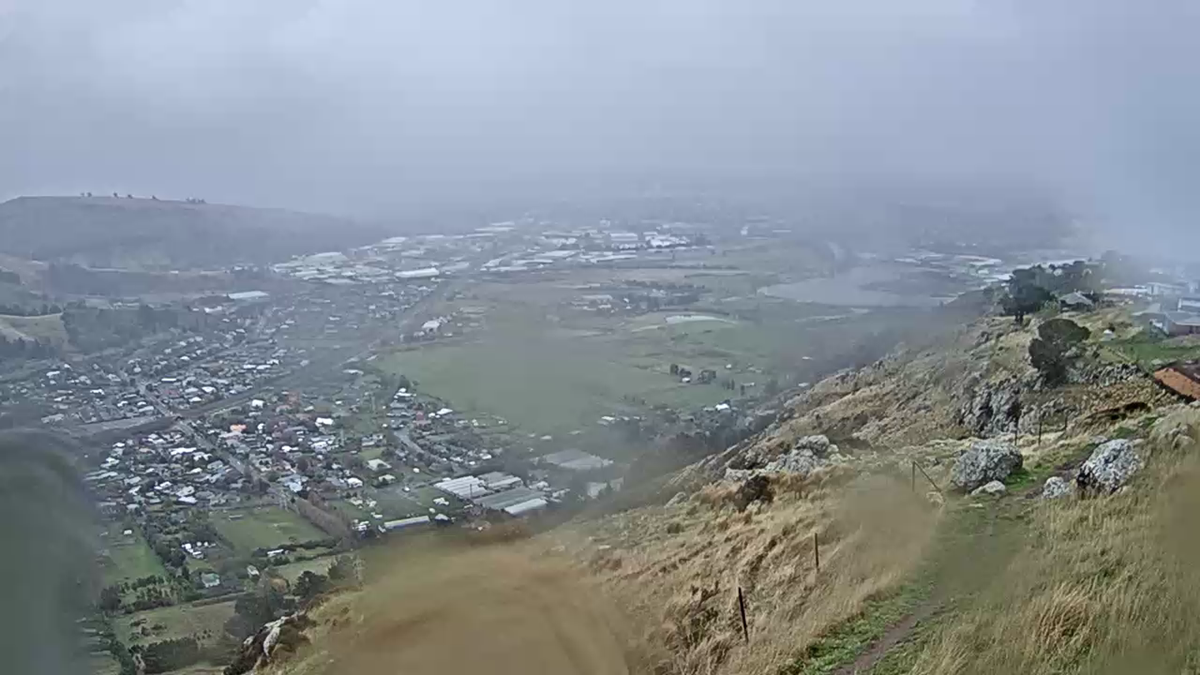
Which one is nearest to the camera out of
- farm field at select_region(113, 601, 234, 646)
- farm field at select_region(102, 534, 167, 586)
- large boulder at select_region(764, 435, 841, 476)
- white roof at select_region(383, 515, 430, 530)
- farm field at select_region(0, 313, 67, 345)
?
farm field at select_region(102, 534, 167, 586)

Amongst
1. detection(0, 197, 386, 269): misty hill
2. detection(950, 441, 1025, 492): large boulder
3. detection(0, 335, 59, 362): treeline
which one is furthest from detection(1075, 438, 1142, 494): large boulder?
detection(0, 197, 386, 269): misty hill

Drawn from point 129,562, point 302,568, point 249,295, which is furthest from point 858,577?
point 249,295

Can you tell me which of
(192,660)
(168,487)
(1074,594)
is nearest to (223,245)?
(168,487)

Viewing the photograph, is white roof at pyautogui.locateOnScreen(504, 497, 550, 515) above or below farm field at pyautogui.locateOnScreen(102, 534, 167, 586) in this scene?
below

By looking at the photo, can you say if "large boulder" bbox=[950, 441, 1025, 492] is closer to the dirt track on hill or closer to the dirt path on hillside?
the dirt path on hillside

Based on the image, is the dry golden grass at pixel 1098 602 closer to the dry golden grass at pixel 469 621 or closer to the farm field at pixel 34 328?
the dry golden grass at pixel 469 621

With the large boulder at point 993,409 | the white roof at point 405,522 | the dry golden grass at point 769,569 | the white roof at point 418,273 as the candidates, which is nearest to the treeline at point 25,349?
the white roof at point 405,522

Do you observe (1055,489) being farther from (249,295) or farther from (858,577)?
(249,295)

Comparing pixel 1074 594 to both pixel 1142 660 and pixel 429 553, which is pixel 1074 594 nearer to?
pixel 1142 660
